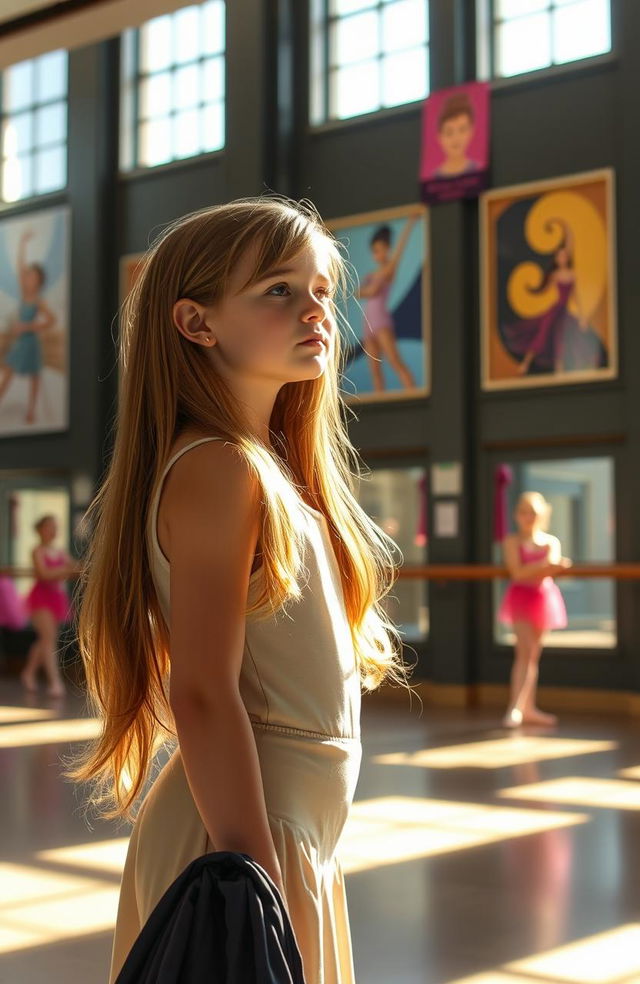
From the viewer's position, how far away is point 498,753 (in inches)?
303

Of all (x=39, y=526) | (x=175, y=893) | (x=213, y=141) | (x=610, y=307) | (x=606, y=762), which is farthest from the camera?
(x=213, y=141)

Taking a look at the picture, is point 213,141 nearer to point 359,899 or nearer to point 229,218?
point 359,899

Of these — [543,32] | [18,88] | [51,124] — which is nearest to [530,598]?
[543,32]

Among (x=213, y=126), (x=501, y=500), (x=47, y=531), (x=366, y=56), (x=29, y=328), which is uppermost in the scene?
(x=366, y=56)

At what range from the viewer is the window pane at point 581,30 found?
10.9 metres

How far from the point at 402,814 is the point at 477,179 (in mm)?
7267

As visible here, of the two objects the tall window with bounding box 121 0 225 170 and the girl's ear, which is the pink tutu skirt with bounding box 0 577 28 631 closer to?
the tall window with bounding box 121 0 225 170

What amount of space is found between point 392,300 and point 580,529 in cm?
299

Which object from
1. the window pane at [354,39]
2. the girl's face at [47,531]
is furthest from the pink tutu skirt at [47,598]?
the window pane at [354,39]

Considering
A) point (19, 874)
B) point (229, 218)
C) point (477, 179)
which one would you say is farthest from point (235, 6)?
point (229, 218)

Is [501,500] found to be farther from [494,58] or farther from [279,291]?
[279,291]

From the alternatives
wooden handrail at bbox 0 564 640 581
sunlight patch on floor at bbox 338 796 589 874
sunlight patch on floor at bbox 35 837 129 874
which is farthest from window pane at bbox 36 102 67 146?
sunlight patch on floor at bbox 35 837 129 874

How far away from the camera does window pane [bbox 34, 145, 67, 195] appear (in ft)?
47.5

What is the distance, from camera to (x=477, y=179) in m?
11.2
